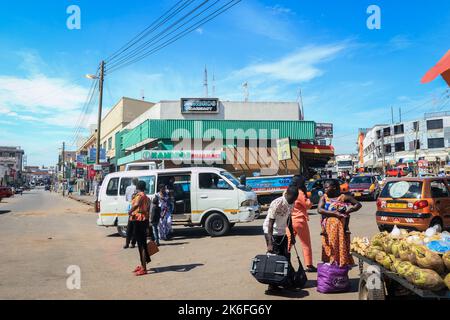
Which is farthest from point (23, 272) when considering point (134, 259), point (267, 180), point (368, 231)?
point (267, 180)

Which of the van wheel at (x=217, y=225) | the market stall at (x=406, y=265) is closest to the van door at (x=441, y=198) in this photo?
the market stall at (x=406, y=265)

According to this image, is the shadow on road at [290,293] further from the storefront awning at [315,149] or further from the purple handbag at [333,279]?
the storefront awning at [315,149]

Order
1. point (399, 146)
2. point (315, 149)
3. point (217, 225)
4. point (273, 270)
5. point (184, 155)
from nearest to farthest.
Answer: point (273, 270) → point (217, 225) → point (184, 155) → point (315, 149) → point (399, 146)

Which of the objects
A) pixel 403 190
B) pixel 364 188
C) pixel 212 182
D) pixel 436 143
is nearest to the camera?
pixel 403 190

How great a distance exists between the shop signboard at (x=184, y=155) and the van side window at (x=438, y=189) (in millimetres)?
19342

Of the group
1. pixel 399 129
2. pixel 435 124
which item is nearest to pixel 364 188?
pixel 435 124

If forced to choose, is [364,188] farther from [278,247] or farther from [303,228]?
[278,247]

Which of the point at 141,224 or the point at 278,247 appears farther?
the point at 141,224

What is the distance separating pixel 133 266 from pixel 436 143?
63.6m

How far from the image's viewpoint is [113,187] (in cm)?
1272

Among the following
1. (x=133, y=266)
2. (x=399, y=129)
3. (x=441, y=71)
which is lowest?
(x=133, y=266)

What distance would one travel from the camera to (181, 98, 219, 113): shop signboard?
31578 millimetres

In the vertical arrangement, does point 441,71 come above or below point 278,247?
above

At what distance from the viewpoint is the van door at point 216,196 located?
39.2ft
